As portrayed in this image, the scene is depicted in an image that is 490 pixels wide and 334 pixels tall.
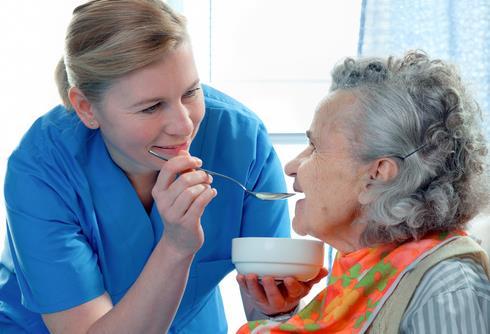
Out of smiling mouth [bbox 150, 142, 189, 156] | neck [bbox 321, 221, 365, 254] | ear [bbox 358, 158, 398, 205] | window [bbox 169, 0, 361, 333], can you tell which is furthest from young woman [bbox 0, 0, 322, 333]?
window [bbox 169, 0, 361, 333]

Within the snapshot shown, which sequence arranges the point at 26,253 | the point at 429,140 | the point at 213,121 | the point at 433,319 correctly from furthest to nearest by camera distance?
the point at 213,121 → the point at 26,253 → the point at 429,140 → the point at 433,319

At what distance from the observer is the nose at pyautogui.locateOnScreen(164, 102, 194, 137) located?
4.96 feet

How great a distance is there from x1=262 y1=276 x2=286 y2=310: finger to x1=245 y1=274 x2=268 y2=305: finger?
0.01 metres

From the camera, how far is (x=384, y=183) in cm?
133

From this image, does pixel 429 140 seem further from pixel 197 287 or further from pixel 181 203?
pixel 197 287

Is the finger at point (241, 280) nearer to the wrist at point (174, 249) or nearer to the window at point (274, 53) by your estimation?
the wrist at point (174, 249)

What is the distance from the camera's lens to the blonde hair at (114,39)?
148cm

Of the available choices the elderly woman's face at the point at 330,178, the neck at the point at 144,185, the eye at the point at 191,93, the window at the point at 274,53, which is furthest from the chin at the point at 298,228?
the window at the point at 274,53

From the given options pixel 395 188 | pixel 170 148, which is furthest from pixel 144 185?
pixel 395 188

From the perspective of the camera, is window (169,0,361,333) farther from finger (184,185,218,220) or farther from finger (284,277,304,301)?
finger (184,185,218,220)

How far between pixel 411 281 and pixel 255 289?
14.2 inches

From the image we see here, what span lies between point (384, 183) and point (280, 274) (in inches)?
10.9

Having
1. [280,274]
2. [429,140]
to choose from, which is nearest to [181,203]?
[280,274]

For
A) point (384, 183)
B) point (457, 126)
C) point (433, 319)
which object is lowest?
point (433, 319)
